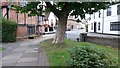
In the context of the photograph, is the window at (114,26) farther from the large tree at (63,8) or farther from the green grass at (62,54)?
the green grass at (62,54)

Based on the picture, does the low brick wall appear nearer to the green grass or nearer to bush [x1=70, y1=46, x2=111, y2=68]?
the green grass

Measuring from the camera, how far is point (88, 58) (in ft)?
27.0

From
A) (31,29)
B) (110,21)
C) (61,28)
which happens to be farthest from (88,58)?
(110,21)

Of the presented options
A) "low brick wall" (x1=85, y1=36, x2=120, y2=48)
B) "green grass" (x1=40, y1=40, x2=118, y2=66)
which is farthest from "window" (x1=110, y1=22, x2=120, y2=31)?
"green grass" (x1=40, y1=40, x2=118, y2=66)

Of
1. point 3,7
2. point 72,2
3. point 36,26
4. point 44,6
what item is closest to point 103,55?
point 72,2

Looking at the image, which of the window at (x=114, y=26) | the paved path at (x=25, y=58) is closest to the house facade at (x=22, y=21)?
the window at (x=114, y=26)

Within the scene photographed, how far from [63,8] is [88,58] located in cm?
877

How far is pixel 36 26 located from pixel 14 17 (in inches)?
367

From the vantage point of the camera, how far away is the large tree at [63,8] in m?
15.3

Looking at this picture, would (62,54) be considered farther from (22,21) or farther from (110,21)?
(110,21)

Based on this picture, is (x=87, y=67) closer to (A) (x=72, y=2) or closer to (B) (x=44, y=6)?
(A) (x=72, y=2)

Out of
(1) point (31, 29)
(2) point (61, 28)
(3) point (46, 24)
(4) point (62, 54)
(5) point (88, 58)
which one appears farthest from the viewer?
(3) point (46, 24)

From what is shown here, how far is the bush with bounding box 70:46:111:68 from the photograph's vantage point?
26.8 ft

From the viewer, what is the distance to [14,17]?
3172 centimetres
